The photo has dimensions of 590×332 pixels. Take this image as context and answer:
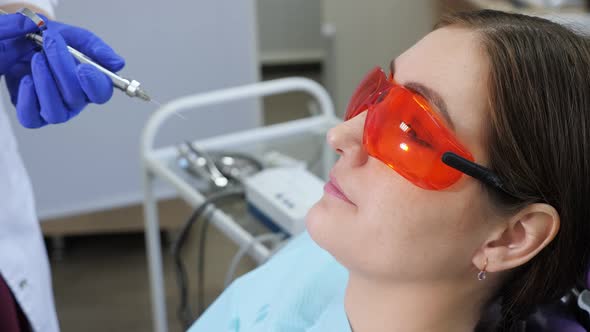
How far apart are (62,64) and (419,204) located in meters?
0.49

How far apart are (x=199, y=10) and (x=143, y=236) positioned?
0.95 m

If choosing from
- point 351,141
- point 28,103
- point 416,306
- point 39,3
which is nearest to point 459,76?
point 351,141

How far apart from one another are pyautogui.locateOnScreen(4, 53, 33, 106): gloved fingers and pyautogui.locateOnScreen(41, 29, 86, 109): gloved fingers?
110 mm

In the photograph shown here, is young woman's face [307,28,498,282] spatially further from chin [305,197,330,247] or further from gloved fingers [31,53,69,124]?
gloved fingers [31,53,69,124]

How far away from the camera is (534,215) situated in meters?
0.89

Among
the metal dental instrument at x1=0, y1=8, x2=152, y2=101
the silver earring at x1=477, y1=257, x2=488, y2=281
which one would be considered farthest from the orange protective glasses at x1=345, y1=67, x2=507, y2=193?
the metal dental instrument at x1=0, y1=8, x2=152, y2=101

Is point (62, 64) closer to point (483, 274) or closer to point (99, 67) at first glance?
point (99, 67)

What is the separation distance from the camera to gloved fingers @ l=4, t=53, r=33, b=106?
1128 millimetres

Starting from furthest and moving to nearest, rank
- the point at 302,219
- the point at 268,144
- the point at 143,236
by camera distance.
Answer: the point at 143,236 < the point at 268,144 < the point at 302,219

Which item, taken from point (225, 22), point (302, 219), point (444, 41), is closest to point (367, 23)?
point (225, 22)

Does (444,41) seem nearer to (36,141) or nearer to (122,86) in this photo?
(122,86)

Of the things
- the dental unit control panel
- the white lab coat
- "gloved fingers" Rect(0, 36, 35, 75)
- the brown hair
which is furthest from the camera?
the dental unit control panel

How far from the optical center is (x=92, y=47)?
1111 mm

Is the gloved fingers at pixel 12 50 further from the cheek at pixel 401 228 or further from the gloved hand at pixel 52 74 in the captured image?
the cheek at pixel 401 228
